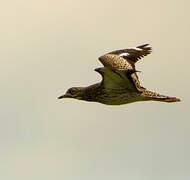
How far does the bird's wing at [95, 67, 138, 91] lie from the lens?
18.2m

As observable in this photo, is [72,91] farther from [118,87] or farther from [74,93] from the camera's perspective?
[118,87]

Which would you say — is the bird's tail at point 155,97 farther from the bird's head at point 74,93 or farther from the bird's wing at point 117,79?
the bird's head at point 74,93

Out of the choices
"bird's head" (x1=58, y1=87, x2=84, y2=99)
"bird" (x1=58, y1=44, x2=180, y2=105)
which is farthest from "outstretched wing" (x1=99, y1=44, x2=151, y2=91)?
"bird's head" (x1=58, y1=87, x2=84, y2=99)

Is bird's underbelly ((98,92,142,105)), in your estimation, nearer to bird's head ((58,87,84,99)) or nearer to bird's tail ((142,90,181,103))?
bird's tail ((142,90,181,103))

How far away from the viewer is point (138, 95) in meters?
19.3

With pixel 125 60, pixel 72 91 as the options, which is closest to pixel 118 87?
pixel 125 60

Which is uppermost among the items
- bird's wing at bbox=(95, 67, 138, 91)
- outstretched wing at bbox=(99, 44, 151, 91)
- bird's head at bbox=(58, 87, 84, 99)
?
outstretched wing at bbox=(99, 44, 151, 91)

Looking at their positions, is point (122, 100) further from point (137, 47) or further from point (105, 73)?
point (137, 47)

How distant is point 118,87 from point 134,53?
8.32ft

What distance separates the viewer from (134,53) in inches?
858

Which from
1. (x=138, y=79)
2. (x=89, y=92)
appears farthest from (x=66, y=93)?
(x=138, y=79)

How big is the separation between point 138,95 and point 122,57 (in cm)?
121

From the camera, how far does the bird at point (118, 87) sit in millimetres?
18172

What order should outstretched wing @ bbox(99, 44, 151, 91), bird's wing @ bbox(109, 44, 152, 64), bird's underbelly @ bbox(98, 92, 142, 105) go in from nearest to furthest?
1. outstretched wing @ bbox(99, 44, 151, 91)
2. bird's underbelly @ bbox(98, 92, 142, 105)
3. bird's wing @ bbox(109, 44, 152, 64)
